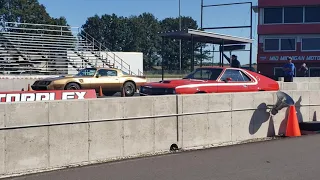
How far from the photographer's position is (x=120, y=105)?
27.1ft

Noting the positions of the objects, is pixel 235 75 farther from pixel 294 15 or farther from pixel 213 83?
pixel 294 15

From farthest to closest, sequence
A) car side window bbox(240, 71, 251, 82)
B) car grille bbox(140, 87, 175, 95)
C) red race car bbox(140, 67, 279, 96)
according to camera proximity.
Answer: car side window bbox(240, 71, 251, 82)
red race car bbox(140, 67, 279, 96)
car grille bbox(140, 87, 175, 95)

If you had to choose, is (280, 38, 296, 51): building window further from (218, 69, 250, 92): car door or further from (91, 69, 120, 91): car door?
(218, 69, 250, 92): car door

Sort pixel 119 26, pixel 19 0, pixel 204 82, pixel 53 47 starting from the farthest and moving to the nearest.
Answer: pixel 119 26 → pixel 19 0 → pixel 53 47 → pixel 204 82

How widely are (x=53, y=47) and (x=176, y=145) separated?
2937 centimetres

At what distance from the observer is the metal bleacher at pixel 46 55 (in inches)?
1307

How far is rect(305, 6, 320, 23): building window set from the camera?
44.9 meters

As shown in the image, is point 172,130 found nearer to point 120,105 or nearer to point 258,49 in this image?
point 120,105

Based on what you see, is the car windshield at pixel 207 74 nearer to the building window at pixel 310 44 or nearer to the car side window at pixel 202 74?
the car side window at pixel 202 74

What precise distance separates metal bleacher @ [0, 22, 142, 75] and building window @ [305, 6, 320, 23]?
63.3 ft

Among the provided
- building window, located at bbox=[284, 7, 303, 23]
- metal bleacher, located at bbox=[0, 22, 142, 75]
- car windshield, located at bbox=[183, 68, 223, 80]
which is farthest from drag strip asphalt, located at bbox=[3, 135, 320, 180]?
building window, located at bbox=[284, 7, 303, 23]

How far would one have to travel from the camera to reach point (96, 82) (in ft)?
65.2

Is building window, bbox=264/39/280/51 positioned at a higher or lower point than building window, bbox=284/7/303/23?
lower

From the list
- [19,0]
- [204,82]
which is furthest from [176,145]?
[19,0]
